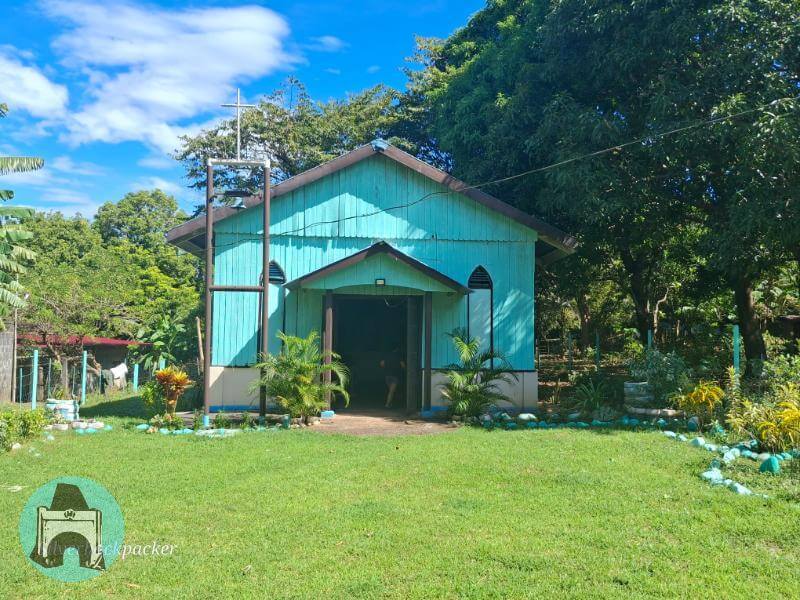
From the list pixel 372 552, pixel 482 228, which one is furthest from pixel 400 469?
pixel 482 228

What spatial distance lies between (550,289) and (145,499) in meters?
17.3

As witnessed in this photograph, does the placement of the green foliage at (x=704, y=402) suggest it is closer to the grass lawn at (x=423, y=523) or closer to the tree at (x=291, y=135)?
the grass lawn at (x=423, y=523)

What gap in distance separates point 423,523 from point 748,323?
12.9 m

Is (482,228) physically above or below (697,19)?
below

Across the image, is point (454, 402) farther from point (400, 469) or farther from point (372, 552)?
point (372, 552)

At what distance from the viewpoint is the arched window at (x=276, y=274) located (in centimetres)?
1390

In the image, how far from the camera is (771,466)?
795 centimetres

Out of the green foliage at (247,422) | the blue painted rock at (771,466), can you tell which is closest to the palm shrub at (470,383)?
the green foliage at (247,422)

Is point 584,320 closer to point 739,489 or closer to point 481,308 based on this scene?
point 481,308

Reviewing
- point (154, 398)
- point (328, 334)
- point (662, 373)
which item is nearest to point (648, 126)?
point (662, 373)

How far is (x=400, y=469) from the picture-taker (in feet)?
27.9

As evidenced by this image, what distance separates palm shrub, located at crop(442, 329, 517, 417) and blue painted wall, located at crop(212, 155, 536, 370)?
1.23 metres

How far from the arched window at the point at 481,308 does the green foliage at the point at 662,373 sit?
3.03 meters
